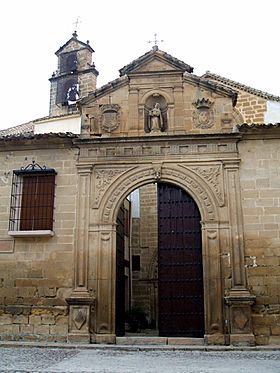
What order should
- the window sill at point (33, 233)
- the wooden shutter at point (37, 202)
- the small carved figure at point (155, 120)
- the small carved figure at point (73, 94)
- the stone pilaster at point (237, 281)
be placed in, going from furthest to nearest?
the small carved figure at point (73, 94), the small carved figure at point (155, 120), the wooden shutter at point (37, 202), the window sill at point (33, 233), the stone pilaster at point (237, 281)

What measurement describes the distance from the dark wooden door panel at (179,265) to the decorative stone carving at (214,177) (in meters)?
0.60

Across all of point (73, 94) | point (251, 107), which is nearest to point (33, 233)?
point (251, 107)

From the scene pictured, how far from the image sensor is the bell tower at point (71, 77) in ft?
75.6

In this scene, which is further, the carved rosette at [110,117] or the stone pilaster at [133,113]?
the carved rosette at [110,117]

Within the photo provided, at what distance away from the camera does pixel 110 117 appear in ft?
37.0

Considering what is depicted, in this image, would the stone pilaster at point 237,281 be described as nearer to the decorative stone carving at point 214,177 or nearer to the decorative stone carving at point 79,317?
the decorative stone carving at point 214,177

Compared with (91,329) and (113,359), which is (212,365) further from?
(91,329)

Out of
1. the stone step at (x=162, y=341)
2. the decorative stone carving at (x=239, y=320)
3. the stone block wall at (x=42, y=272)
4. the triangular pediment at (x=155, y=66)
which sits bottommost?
the stone step at (x=162, y=341)

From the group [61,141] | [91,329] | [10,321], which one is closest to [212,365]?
[91,329]

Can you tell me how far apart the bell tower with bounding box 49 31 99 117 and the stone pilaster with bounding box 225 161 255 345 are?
540 inches

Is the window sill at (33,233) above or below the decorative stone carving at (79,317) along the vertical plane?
above

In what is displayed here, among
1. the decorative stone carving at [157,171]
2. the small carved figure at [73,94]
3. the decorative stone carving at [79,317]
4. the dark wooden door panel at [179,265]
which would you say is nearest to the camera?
the decorative stone carving at [79,317]

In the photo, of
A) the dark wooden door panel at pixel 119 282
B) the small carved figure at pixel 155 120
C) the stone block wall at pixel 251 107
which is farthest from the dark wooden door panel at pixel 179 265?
the stone block wall at pixel 251 107

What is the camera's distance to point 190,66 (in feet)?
36.8
